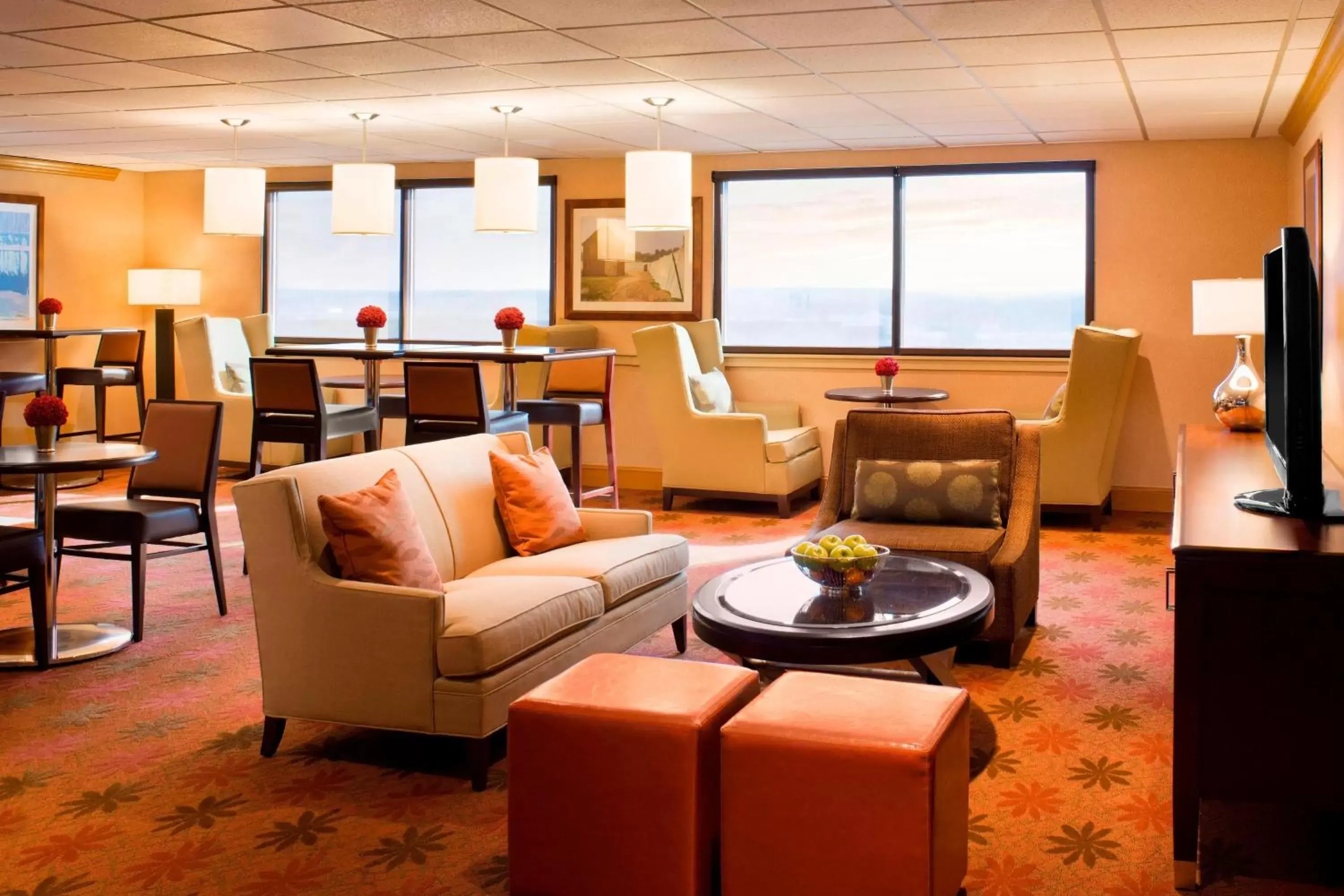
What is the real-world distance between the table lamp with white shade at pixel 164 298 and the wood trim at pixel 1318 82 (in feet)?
26.8

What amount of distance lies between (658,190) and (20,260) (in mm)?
5923

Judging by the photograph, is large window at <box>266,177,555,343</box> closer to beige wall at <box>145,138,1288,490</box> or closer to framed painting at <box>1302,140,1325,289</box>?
beige wall at <box>145,138,1288,490</box>

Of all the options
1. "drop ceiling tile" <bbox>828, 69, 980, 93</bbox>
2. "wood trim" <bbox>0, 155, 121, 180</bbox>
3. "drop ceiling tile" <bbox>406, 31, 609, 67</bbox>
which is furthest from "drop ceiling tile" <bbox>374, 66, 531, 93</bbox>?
"wood trim" <bbox>0, 155, 121, 180</bbox>

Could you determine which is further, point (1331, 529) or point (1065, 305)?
point (1065, 305)

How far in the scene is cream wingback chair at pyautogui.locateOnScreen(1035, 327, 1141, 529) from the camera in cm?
726

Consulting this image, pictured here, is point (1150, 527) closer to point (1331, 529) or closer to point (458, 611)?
point (1331, 529)

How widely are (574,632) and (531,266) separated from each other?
614 cm

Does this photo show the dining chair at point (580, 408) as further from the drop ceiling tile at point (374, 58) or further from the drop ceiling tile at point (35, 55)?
the drop ceiling tile at point (35, 55)

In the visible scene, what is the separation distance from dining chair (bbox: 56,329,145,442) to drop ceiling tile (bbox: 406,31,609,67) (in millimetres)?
5004

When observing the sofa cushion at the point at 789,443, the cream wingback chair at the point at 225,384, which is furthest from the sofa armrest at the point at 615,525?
the cream wingback chair at the point at 225,384

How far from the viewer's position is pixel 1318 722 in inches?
109

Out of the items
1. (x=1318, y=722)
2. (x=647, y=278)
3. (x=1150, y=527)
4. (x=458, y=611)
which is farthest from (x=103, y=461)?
(x=1150, y=527)

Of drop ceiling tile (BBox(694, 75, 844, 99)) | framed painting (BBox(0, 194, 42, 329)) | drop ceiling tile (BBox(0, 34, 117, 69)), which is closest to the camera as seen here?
drop ceiling tile (BBox(0, 34, 117, 69))

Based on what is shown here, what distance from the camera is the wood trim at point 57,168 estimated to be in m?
9.76
